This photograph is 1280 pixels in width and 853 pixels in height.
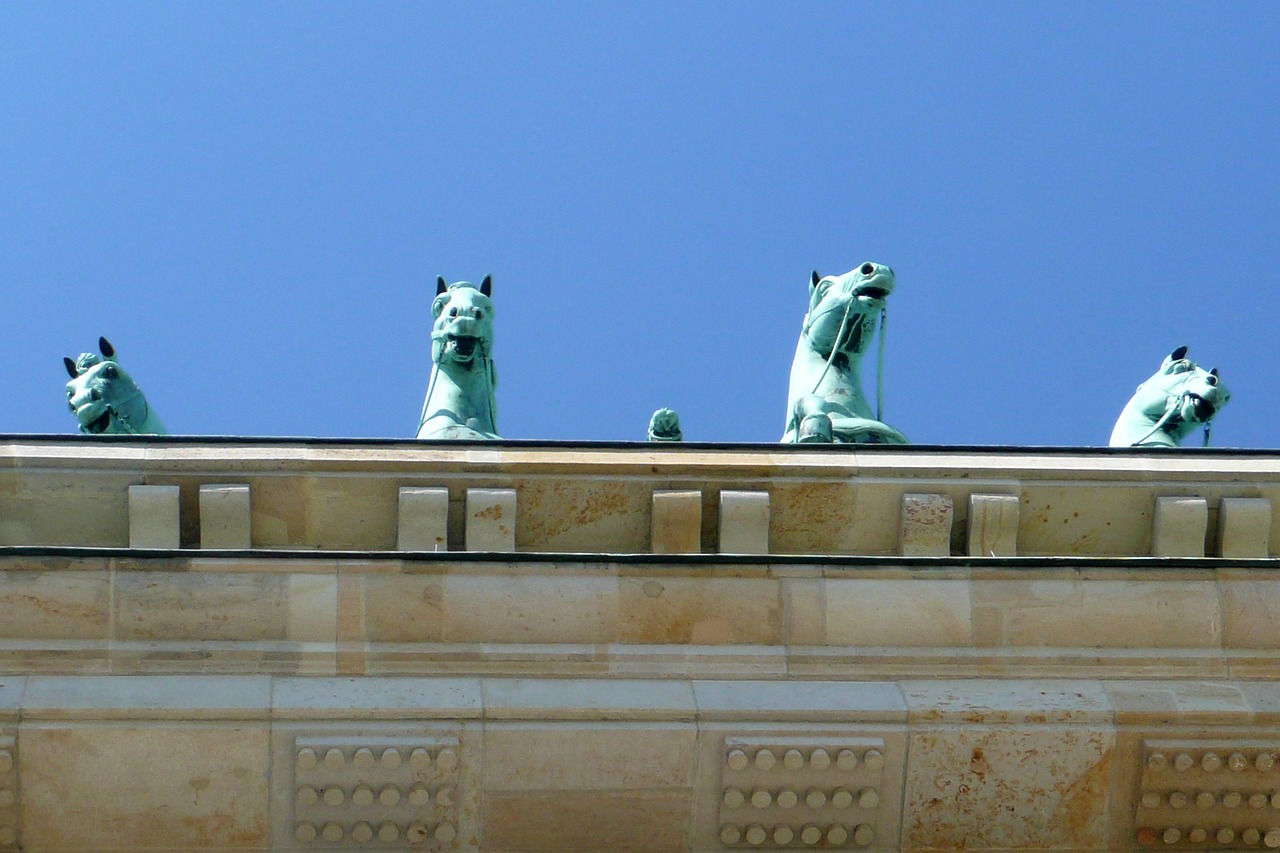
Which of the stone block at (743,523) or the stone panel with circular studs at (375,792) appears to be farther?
the stone block at (743,523)

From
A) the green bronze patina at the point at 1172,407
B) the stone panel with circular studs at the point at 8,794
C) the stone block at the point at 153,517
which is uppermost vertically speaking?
the green bronze patina at the point at 1172,407

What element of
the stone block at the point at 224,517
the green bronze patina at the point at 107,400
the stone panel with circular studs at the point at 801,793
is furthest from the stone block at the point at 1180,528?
the green bronze patina at the point at 107,400

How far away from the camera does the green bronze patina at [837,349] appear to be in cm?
2278

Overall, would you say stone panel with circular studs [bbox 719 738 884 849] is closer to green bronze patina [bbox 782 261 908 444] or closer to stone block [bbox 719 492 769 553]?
stone block [bbox 719 492 769 553]

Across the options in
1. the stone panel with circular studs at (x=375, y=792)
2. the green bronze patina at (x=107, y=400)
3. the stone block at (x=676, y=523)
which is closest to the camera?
the stone panel with circular studs at (x=375, y=792)

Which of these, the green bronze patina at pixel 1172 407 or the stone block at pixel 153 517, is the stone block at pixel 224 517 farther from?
the green bronze patina at pixel 1172 407

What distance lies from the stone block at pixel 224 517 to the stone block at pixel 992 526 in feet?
17.4

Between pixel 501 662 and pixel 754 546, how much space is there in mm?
2206

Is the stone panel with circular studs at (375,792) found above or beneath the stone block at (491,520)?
beneath

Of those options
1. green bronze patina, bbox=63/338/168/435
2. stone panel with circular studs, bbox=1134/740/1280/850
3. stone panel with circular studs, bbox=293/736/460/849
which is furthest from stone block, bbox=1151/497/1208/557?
green bronze patina, bbox=63/338/168/435

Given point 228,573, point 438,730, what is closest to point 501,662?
point 438,730

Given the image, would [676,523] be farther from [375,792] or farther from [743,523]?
[375,792]

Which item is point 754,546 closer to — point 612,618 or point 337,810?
point 612,618

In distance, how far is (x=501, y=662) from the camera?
62.4ft
